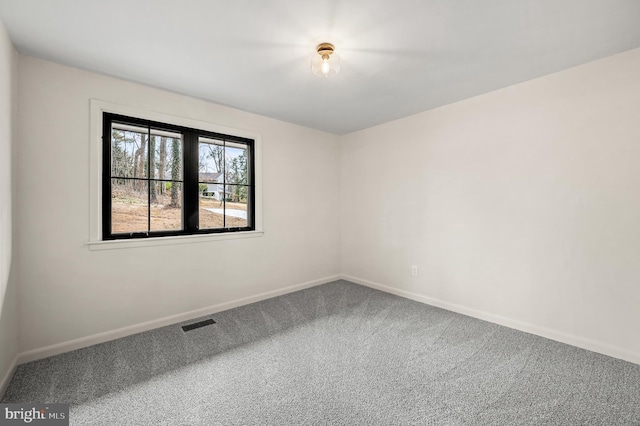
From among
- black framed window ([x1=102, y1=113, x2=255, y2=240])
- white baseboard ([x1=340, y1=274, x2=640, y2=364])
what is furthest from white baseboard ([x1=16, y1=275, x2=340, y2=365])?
white baseboard ([x1=340, y1=274, x2=640, y2=364])

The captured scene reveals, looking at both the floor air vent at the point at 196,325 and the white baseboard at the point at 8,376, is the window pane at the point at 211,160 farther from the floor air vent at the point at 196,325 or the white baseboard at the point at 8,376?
the white baseboard at the point at 8,376

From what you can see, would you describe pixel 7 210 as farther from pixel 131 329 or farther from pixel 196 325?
pixel 196 325

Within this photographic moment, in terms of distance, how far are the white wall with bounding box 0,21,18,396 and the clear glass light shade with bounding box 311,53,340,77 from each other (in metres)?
2.03

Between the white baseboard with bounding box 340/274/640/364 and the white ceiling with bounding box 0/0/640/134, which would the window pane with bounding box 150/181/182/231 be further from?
the white baseboard with bounding box 340/274/640/364

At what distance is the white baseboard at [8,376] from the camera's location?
1.84 m

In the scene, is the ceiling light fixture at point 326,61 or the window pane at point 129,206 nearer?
the ceiling light fixture at point 326,61

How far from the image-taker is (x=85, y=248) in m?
2.47

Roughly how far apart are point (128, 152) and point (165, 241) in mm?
936

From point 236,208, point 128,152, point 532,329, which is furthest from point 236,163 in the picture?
point 532,329

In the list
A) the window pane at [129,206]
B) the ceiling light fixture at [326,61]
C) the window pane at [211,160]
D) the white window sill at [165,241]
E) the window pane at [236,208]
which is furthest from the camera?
the window pane at [236,208]

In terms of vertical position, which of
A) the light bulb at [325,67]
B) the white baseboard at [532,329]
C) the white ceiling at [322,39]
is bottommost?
the white baseboard at [532,329]

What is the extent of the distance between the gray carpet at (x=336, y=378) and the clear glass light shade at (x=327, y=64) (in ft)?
7.39

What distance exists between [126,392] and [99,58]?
2493mm

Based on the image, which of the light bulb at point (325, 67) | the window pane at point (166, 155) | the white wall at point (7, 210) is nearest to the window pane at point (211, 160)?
the window pane at point (166, 155)
